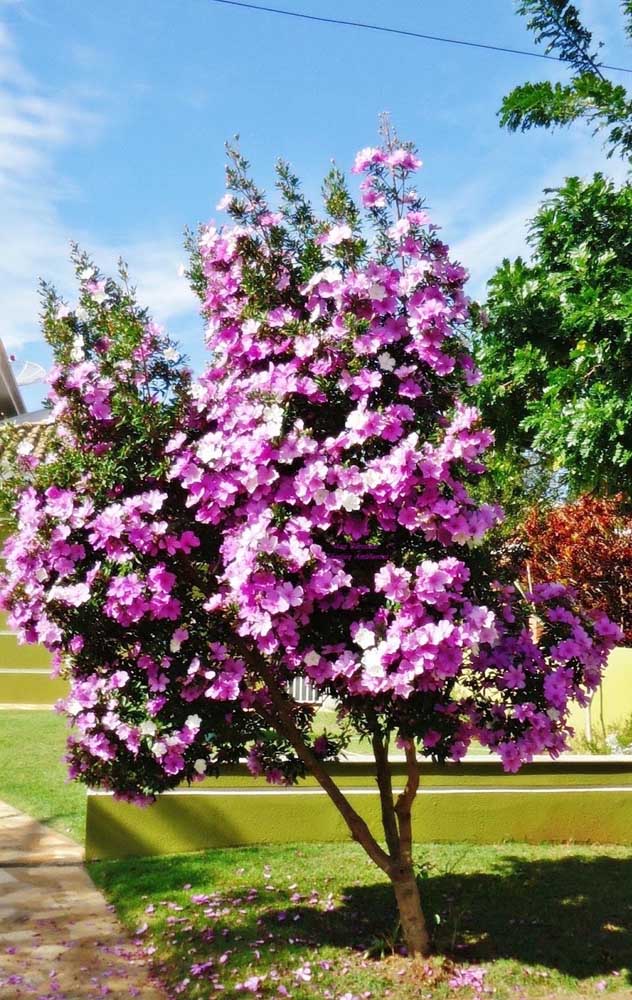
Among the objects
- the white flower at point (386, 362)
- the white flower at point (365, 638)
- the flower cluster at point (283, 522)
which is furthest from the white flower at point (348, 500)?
the white flower at point (386, 362)

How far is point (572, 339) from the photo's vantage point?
5871mm

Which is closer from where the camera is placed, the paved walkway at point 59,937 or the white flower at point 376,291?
the white flower at point 376,291

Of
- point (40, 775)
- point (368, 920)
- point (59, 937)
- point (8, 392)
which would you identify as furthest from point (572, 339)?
point (8, 392)

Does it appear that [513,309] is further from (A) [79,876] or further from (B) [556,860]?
(A) [79,876]

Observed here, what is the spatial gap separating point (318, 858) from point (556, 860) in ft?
5.89

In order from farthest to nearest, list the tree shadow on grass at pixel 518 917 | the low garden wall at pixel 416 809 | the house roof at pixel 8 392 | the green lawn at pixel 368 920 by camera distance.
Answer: the house roof at pixel 8 392
the low garden wall at pixel 416 809
the tree shadow on grass at pixel 518 917
the green lawn at pixel 368 920

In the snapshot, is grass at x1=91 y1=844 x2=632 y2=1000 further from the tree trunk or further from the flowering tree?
the flowering tree

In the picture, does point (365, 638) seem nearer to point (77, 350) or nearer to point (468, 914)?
point (77, 350)

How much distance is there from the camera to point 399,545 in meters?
4.30

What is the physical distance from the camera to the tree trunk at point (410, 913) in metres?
4.99

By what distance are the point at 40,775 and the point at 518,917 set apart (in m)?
6.13

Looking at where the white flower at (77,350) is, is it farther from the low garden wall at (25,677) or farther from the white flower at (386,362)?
the low garden wall at (25,677)

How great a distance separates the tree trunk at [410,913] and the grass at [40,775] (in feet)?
11.8

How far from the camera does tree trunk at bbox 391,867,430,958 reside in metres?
4.99
